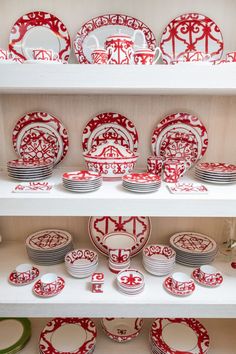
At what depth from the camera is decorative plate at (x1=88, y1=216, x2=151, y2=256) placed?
4.35 ft

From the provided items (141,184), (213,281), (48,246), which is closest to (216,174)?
(141,184)

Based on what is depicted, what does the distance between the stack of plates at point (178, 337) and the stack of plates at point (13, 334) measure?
1.83 ft

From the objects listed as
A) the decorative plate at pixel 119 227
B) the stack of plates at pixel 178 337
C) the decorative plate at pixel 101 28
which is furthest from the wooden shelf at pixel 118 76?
the stack of plates at pixel 178 337

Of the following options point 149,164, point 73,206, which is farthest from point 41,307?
point 149,164

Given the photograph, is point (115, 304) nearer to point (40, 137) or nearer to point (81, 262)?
point (81, 262)

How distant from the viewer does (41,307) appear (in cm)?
102

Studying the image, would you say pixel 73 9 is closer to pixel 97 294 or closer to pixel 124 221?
pixel 124 221

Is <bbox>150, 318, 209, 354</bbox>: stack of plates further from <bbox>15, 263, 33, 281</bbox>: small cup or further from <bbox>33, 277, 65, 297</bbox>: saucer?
<bbox>15, 263, 33, 281</bbox>: small cup

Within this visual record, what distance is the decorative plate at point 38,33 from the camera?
1117 millimetres

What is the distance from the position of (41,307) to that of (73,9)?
1144 millimetres

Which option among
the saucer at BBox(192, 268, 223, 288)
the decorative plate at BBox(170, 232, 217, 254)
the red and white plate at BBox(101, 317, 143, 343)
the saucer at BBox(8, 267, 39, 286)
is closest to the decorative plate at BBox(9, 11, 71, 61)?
the saucer at BBox(8, 267, 39, 286)

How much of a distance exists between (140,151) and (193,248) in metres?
0.50

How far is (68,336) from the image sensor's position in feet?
4.07

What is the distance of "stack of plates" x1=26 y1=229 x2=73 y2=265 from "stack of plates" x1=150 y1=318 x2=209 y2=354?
523 millimetres
